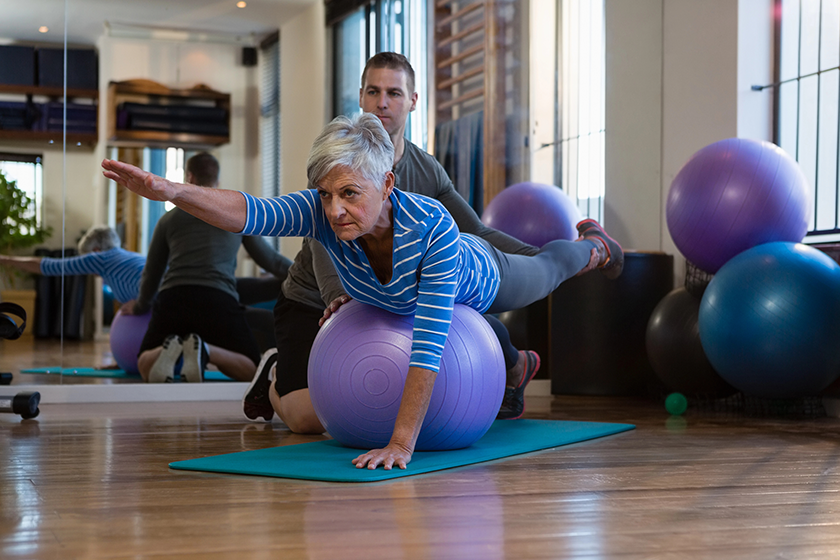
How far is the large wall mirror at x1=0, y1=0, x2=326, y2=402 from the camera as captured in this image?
377cm

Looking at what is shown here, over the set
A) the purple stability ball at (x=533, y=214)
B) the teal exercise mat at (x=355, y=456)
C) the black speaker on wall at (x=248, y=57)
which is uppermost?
the black speaker on wall at (x=248, y=57)

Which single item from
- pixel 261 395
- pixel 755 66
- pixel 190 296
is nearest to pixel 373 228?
pixel 261 395

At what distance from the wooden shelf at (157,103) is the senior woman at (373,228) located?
1.95 meters

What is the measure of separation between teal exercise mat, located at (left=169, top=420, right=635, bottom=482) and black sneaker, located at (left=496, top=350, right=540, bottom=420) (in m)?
0.20

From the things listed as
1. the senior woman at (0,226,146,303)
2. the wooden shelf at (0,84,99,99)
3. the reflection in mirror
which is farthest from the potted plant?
the wooden shelf at (0,84,99,99)

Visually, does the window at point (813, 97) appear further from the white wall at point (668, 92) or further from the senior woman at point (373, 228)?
the senior woman at point (373, 228)

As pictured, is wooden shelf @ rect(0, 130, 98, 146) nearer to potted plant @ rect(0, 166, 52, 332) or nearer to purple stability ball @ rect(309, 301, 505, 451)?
potted plant @ rect(0, 166, 52, 332)

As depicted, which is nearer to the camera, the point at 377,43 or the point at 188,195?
the point at 188,195

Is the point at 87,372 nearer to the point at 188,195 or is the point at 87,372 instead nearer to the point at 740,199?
the point at 188,195

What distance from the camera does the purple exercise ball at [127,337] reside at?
383 cm

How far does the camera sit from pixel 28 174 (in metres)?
3.80

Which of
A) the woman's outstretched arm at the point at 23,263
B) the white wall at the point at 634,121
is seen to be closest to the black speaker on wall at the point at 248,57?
the woman's outstretched arm at the point at 23,263

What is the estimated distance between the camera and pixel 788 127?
3865mm

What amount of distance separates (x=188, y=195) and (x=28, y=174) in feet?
7.77
